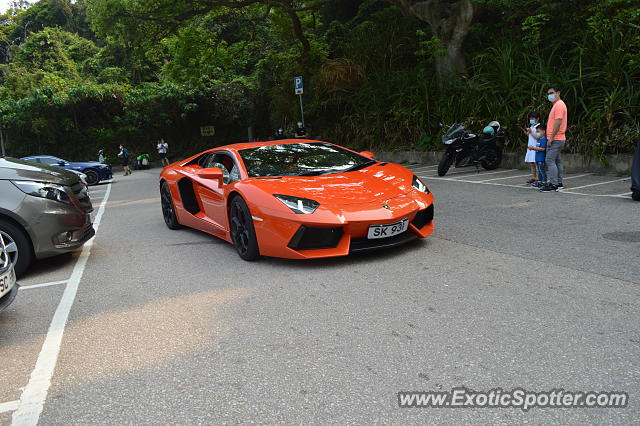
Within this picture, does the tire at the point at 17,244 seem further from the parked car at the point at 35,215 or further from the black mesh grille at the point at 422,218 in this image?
the black mesh grille at the point at 422,218

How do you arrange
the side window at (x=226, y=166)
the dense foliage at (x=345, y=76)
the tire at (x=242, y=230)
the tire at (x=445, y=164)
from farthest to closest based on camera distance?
the tire at (x=445, y=164) → the dense foliage at (x=345, y=76) → the side window at (x=226, y=166) → the tire at (x=242, y=230)

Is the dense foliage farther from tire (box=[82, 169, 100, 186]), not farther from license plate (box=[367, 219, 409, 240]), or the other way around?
license plate (box=[367, 219, 409, 240])

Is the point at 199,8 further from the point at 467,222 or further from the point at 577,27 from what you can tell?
the point at 467,222

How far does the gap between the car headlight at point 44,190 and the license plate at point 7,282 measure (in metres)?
1.92

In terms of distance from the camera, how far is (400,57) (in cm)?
1995

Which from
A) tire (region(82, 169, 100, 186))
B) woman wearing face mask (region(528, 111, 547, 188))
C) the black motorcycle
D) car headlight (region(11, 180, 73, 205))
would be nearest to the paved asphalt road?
car headlight (region(11, 180, 73, 205))

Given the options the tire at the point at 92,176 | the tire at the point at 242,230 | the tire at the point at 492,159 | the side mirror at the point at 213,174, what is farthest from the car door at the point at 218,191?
the tire at the point at 92,176

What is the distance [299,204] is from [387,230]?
86 centimetres

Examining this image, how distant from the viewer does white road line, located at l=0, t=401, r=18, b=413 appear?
2919 millimetres

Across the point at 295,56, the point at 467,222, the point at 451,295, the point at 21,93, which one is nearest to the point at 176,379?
the point at 451,295

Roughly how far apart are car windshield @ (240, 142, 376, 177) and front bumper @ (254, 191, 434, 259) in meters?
0.90

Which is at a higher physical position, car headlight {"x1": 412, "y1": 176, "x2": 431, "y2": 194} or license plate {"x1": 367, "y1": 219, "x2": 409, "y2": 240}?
car headlight {"x1": 412, "y1": 176, "x2": 431, "y2": 194}

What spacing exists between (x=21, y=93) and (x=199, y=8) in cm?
2229

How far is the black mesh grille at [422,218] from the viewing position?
5.63m
